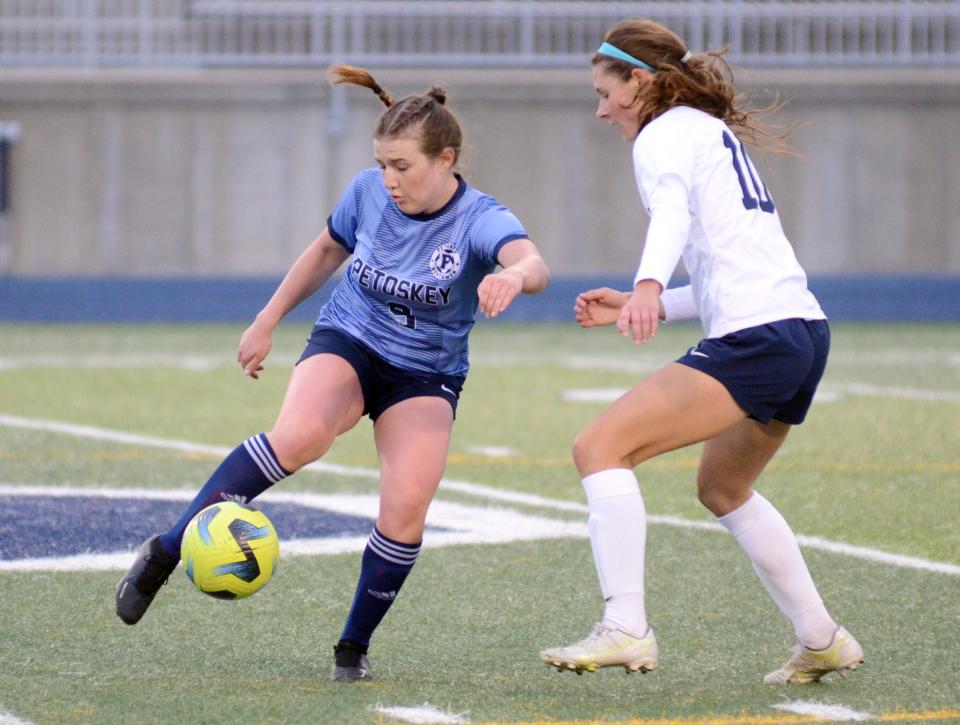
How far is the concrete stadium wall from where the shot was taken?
21.2 m

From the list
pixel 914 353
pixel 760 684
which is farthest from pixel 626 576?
pixel 914 353

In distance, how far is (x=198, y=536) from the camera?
485 centimetres

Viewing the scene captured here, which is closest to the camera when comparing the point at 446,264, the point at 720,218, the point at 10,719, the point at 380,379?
the point at 10,719

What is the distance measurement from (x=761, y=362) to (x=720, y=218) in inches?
16.8

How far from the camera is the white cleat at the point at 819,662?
486 centimetres

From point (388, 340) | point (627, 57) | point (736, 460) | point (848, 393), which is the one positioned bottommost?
point (848, 393)

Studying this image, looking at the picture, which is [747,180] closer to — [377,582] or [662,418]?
[662,418]

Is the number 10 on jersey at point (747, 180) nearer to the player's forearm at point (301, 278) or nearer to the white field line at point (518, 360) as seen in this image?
the player's forearm at point (301, 278)

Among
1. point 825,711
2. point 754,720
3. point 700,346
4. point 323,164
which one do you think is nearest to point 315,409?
point 700,346

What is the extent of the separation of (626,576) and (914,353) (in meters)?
12.5

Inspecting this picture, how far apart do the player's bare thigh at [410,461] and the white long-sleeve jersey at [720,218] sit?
0.93 m

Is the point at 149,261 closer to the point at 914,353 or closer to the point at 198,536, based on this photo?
the point at 914,353

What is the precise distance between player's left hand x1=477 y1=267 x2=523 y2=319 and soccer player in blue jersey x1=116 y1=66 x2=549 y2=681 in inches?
7.1

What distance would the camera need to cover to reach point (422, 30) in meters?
21.8
